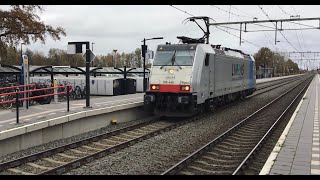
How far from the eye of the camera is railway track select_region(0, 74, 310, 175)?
26.6 feet

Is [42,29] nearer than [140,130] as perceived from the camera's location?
No

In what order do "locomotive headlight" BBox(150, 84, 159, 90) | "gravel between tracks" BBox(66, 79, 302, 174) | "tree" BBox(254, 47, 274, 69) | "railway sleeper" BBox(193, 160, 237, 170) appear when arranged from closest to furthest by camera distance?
"gravel between tracks" BBox(66, 79, 302, 174)
"railway sleeper" BBox(193, 160, 237, 170)
"locomotive headlight" BBox(150, 84, 159, 90)
"tree" BBox(254, 47, 274, 69)

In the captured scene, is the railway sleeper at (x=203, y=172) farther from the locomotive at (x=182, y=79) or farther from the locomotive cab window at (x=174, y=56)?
the locomotive cab window at (x=174, y=56)

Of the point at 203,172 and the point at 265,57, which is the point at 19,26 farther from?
the point at 265,57

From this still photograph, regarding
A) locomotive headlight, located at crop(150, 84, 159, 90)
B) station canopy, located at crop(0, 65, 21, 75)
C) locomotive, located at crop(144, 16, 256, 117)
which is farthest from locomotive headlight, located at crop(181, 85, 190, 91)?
station canopy, located at crop(0, 65, 21, 75)

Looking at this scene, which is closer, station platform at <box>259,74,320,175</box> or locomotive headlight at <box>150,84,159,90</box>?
station platform at <box>259,74,320,175</box>

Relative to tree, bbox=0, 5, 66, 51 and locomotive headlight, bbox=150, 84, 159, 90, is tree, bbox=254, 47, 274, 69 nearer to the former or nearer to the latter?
tree, bbox=0, 5, 66, 51

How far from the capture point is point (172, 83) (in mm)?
15508

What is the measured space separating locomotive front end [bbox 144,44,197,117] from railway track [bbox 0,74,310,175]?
6.93 ft

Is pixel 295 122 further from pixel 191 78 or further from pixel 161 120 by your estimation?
pixel 161 120

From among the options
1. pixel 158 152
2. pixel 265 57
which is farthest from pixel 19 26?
pixel 265 57

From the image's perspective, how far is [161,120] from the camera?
53.4 feet

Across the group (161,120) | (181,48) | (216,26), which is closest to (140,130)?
(161,120)
